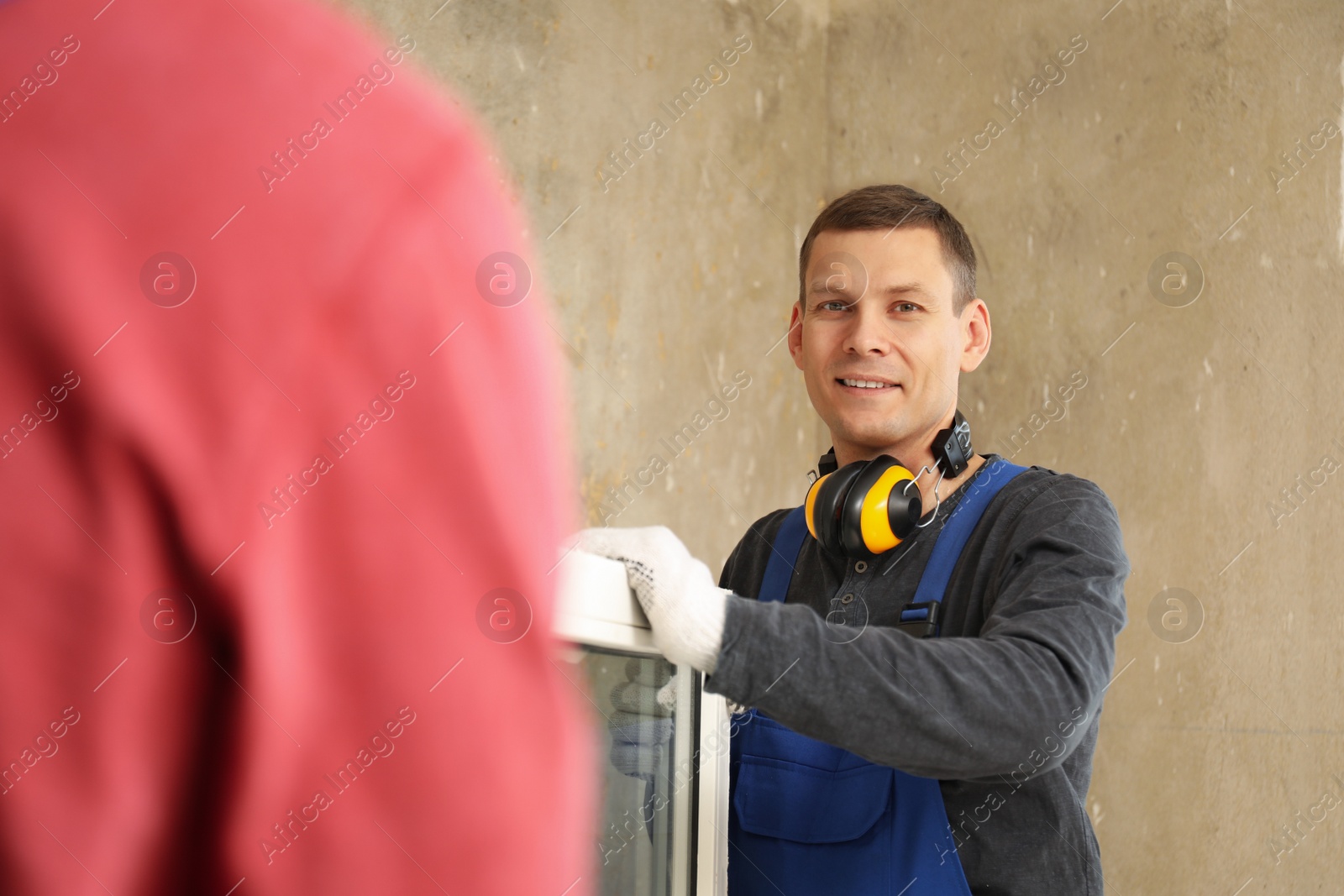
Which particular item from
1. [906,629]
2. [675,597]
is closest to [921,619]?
[906,629]

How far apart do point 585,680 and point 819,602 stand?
790 mm

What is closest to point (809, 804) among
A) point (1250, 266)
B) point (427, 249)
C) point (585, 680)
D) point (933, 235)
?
point (585, 680)

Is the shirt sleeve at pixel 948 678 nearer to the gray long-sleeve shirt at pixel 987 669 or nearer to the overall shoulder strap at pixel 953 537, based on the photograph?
the gray long-sleeve shirt at pixel 987 669

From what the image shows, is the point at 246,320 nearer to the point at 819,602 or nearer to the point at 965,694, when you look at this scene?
the point at 965,694

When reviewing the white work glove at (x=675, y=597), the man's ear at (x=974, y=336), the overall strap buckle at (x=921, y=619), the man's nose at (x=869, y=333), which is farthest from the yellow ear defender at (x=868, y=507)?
the white work glove at (x=675, y=597)

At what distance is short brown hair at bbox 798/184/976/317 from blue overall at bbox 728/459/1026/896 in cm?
50

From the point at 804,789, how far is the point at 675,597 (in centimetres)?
52

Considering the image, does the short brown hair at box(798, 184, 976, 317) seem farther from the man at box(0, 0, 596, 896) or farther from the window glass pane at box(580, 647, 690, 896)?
the man at box(0, 0, 596, 896)

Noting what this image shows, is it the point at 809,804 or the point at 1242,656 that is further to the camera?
the point at 1242,656

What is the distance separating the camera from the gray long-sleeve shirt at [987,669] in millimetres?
988

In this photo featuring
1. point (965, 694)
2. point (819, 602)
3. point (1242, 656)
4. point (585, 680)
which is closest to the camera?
point (585, 680)

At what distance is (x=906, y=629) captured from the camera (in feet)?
4.72

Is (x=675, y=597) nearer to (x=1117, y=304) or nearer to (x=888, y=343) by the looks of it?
(x=888, y=343)

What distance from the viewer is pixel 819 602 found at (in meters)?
1.66
